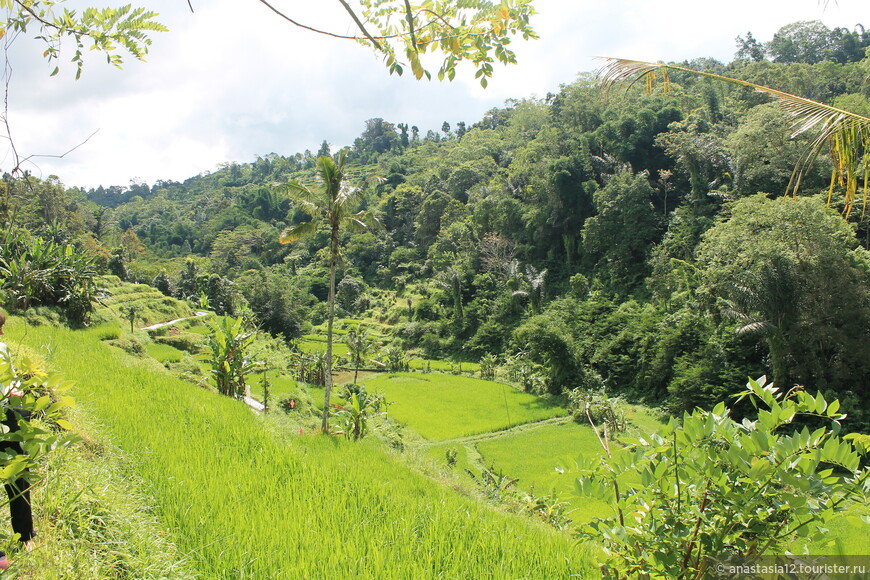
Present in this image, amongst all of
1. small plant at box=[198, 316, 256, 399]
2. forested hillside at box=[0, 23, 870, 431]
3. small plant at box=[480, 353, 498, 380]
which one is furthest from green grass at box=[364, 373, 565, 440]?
small plant at box=[198, 316, 256, 399]

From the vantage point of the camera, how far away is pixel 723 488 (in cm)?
154

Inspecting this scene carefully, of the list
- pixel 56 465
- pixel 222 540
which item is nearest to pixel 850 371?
pixel 222 540

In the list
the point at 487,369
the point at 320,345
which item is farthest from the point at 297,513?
the point at 320,345

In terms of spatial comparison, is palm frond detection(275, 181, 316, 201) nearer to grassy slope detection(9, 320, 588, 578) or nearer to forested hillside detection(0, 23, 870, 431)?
forested hillside detection(0, 23, 870, 431)

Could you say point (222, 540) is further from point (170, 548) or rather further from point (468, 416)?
point (468, 416)

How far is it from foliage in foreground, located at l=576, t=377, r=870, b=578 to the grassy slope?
110cm

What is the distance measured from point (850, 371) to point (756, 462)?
48.7 ft

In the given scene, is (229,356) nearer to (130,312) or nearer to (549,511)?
(549,511)

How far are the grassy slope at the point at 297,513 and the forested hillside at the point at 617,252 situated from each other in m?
2.06

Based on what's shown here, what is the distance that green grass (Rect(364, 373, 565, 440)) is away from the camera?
1609 centimetres

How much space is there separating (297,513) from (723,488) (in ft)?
8.60

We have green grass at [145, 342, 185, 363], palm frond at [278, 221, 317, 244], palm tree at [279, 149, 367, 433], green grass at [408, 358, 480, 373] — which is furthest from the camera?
green grass at [408, 358, 480, 373]

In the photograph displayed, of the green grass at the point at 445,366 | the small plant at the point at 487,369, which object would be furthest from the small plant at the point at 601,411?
the green grass at the point at 445,366

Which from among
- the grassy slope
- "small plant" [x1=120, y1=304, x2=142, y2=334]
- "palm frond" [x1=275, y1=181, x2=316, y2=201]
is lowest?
"small plant" [x1=120, y1=304, x2=142, y2=334]
